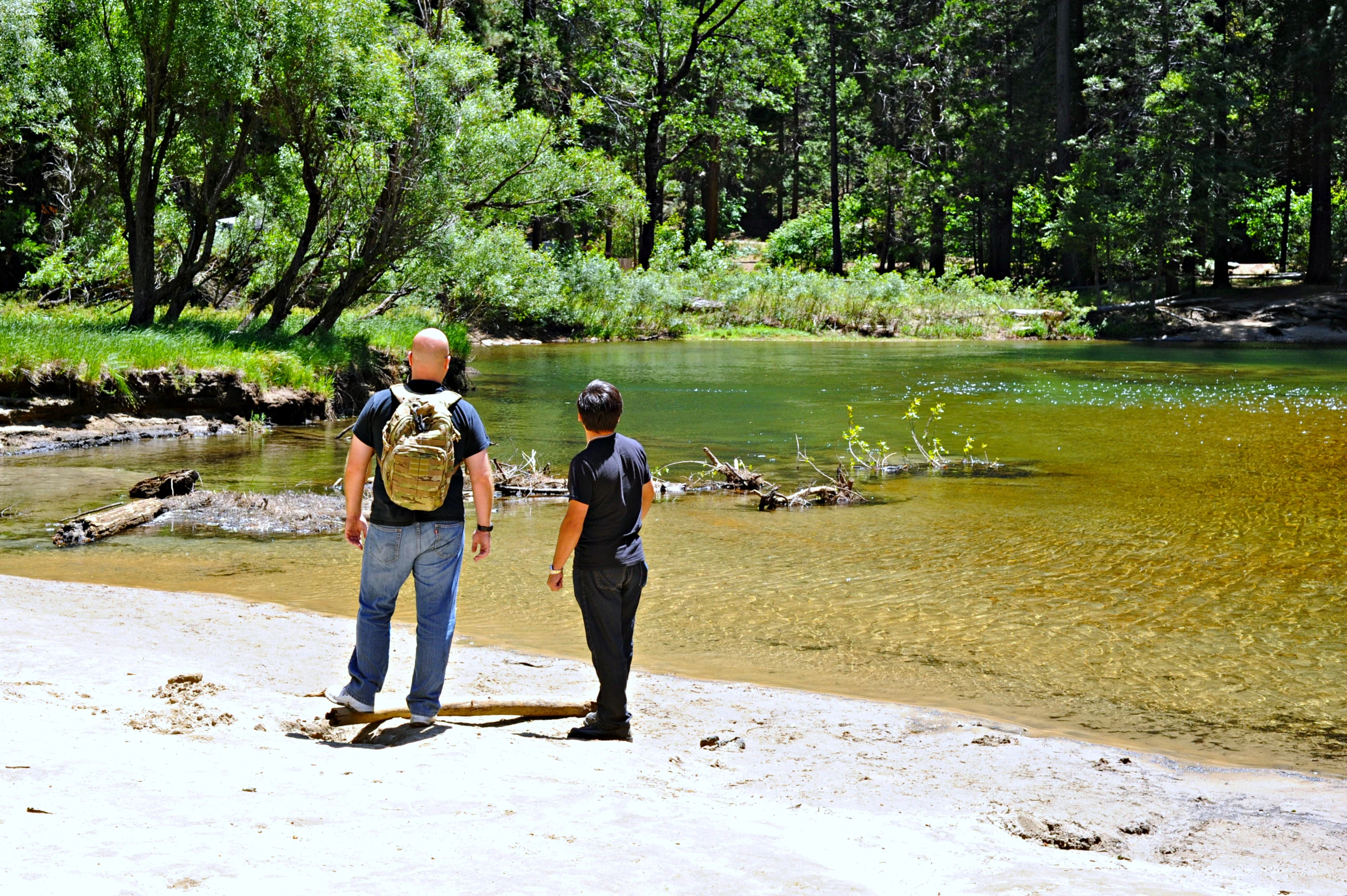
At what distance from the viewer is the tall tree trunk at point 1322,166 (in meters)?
38.9

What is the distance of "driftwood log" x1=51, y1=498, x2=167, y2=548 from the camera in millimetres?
9930

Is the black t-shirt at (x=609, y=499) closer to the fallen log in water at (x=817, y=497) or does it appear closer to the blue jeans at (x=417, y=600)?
the blue jeans at (x=417, y=600)

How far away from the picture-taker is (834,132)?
180ft

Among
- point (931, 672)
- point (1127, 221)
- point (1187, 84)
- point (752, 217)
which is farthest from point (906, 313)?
point (931, 672)

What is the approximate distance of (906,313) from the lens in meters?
44.7

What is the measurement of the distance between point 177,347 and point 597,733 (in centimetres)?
1487

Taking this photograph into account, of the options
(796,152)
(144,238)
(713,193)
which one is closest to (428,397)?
(144,238)

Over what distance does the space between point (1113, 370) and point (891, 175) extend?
28903 millimetres

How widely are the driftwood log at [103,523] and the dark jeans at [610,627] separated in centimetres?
638

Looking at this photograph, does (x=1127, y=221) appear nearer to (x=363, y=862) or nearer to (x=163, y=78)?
(x=163, y=78)

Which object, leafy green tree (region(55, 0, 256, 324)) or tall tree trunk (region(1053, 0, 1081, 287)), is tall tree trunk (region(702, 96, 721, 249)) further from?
leafy green tree (region(55, 0, 256, 324))

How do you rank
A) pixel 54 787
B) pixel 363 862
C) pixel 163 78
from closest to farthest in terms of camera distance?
1. pixel 363 862
2. pixel 54 787
3. pixel 163 78

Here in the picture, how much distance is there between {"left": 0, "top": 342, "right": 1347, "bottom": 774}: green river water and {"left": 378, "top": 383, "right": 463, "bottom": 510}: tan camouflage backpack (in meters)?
2.42

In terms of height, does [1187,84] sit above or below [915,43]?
below
